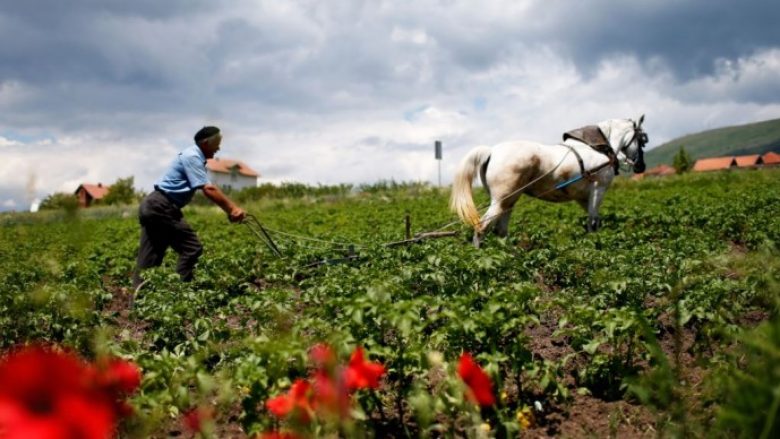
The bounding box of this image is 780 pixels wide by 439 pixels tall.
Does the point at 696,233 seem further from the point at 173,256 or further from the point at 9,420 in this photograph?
the point at 9,420

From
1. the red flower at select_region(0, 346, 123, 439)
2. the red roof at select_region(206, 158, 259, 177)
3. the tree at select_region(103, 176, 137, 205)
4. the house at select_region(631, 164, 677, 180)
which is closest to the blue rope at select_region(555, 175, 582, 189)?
the red flower at select_region(0, 346, 123, 439)

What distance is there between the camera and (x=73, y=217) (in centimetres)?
141

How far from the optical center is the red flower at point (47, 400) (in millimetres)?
733

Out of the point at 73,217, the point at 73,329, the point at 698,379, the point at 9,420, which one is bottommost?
the point at 698,379

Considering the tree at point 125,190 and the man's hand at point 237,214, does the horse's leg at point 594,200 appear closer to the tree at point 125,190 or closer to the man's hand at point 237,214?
the man's hand at point 237,214

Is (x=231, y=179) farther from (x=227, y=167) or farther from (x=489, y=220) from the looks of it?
(x=489, y=220)

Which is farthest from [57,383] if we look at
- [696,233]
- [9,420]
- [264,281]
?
[696,233]

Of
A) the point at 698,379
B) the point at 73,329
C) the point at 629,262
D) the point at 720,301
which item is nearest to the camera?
the point at 698,379

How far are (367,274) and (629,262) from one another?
7.65ft

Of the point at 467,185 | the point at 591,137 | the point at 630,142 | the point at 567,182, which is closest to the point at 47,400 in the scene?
the point at 467,185

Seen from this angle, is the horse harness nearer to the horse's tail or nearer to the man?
the horse's tail

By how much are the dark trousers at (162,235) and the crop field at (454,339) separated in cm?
39

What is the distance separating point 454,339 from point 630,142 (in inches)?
288

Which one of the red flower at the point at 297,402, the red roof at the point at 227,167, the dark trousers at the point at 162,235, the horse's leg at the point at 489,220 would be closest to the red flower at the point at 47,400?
the red flower at the point at 297,402
